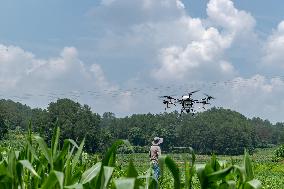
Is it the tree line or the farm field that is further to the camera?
the tree line

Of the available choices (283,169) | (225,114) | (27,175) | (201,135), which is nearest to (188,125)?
(201,135)

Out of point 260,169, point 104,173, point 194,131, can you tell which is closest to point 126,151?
point 104,173

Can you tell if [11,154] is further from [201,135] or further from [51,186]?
[201,135]

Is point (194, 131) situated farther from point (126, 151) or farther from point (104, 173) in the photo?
point (104, 173)

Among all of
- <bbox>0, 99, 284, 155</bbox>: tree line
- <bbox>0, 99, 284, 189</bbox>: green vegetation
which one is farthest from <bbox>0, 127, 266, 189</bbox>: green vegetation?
<bbox>0, 99, 284, 155</bbox>: tree line

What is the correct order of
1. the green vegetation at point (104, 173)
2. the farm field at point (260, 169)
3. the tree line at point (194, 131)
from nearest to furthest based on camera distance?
the green vegetation at point (104, 173), the farm field at point (260, 169), the tree line at point (194, 131)

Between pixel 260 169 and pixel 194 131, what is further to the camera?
pixel 194 131


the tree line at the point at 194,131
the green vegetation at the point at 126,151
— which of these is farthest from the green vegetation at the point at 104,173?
the tree line at the point at 194,131

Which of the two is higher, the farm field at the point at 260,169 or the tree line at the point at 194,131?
the tree line at the point at 194,131

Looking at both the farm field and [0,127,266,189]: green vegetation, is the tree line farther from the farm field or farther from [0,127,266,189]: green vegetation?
[0,127,266,189]: green vegetation

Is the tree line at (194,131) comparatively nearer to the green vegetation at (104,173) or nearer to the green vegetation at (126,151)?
the green vegetation at (126,151)

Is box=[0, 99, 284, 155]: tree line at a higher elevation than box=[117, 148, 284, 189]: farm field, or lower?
higher
